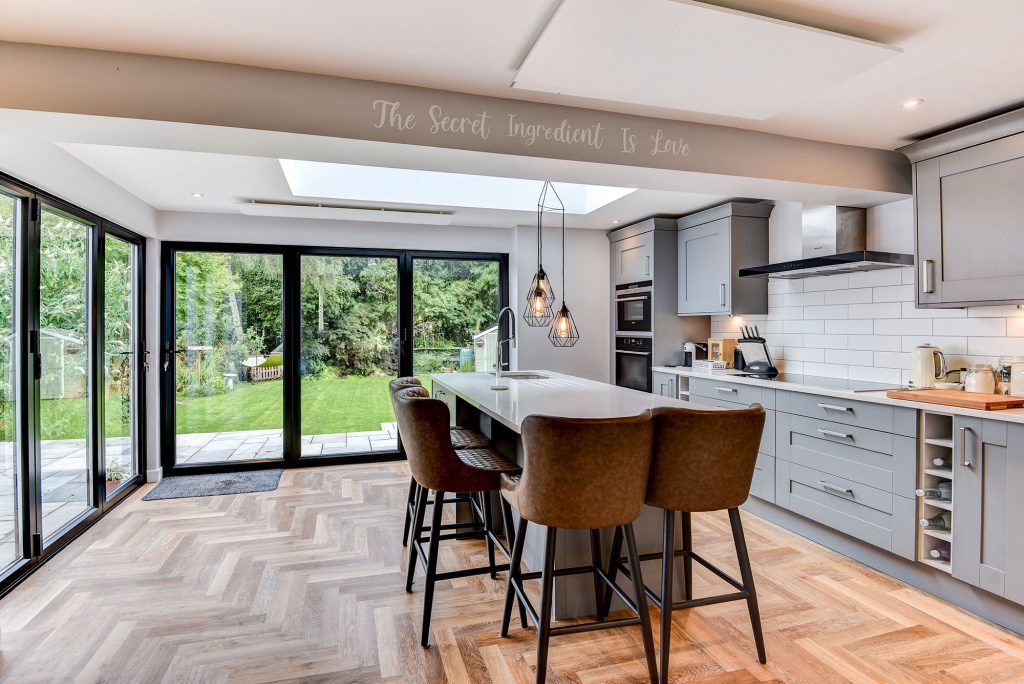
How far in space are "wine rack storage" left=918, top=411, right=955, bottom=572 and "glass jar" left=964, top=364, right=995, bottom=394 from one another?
27 cm

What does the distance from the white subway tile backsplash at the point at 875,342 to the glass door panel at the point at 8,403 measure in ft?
16.0

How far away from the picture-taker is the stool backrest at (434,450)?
2.27 m

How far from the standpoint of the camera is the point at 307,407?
518cm

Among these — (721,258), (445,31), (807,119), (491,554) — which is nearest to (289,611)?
(491,554)

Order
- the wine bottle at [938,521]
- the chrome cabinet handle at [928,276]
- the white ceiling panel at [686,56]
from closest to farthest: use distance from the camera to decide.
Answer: the white ceiling panel at [686,56] < the wine bottle at [938,521] < the chrome cabinet handle at [928,276]

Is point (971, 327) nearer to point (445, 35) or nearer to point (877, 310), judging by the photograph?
point (877, 310)

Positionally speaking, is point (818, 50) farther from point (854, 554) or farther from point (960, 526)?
point (854, 554)

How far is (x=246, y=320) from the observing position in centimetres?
499

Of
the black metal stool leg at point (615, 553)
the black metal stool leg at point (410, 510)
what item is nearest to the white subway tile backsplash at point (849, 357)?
the black metal stool leg at point (615, 553)

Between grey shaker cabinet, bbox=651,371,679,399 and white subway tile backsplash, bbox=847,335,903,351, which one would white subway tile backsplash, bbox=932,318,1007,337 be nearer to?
white subway tile backsplash, bbox=847,335,903,351

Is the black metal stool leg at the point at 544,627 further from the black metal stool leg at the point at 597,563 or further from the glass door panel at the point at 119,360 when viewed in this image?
the glass door panel at the point at 119,360

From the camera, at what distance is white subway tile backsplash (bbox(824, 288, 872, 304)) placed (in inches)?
141

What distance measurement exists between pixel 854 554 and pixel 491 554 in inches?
83.1

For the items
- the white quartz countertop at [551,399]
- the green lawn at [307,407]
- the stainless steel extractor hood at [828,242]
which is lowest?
the green lawn at [307,407]
